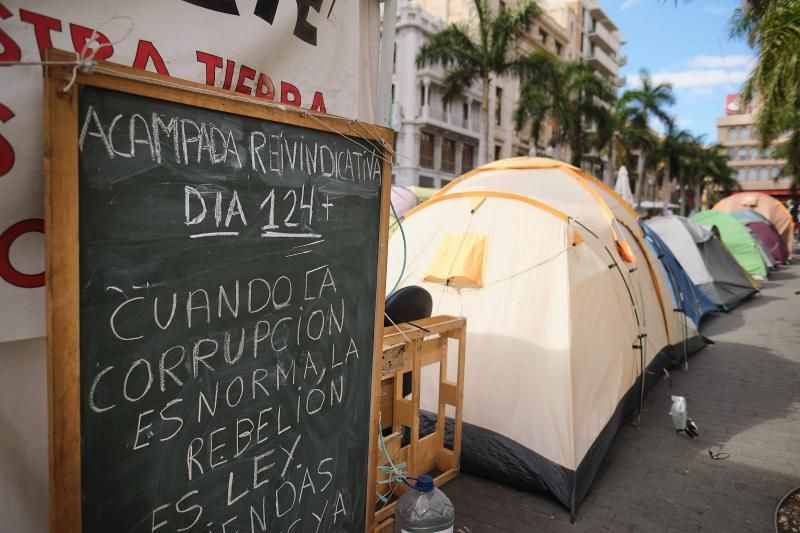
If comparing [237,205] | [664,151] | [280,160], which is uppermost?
[664,151]

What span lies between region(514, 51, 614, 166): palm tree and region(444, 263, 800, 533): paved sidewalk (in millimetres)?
16608

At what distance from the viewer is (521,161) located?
5.54 meters

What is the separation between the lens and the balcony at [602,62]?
4831 cm

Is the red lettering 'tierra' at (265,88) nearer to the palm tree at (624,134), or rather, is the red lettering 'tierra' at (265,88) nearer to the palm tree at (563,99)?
the palm tree at (563,99)

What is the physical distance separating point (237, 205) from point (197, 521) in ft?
3.43

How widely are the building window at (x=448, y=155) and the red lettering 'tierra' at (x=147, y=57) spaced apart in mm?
30528

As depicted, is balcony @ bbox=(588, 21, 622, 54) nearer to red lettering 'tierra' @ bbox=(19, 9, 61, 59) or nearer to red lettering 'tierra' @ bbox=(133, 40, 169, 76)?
red lettering 'tierra' @ bbox=(133, 40, 169, 76)

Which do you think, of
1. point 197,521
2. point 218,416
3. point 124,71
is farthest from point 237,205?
point 197,521

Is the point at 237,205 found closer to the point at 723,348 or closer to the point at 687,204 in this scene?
the point at 723,348

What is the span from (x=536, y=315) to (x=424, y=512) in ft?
5.91

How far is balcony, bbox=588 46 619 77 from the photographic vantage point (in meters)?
48.3

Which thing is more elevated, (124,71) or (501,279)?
(124,71)

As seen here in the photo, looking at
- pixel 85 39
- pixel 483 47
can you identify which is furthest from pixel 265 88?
pixel 483 47

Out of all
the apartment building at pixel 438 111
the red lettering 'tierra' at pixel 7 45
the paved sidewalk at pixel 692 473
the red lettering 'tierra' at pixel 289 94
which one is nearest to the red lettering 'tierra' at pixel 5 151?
the red lettering 'tierra' at pixel 7 45
